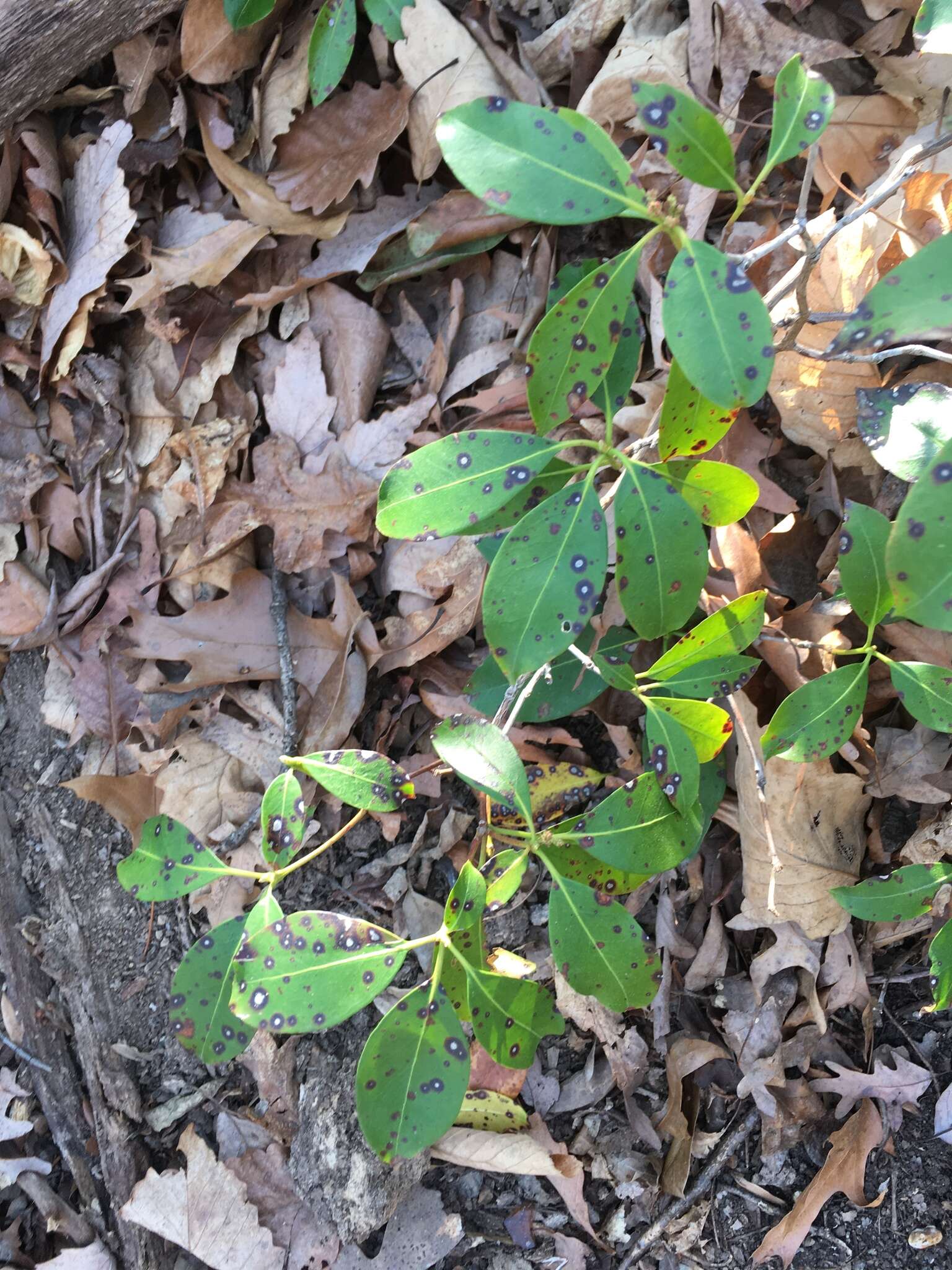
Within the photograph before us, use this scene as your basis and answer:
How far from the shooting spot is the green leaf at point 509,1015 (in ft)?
4.04

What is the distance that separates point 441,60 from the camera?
191cm

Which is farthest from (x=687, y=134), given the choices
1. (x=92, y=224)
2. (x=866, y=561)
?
(x=92, y=224)

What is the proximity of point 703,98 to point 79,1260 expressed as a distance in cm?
285

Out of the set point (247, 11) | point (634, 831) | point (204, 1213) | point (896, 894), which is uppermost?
point (247, 11)

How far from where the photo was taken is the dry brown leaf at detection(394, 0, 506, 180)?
1.90 metres

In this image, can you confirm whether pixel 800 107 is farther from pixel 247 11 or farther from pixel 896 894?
pixel 247 11

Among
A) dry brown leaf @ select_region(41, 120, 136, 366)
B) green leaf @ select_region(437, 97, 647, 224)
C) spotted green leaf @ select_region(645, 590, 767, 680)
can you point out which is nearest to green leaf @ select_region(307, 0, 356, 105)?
dry brown leaf @ select_region(41, 120, 136, 366)

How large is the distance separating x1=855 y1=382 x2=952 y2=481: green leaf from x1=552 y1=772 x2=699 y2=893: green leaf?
0.58 metres

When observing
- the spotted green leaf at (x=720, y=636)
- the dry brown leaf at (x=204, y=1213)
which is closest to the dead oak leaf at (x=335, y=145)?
the spotted green leaf at (x=720, y=636)

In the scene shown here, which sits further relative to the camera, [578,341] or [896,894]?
[896,894]

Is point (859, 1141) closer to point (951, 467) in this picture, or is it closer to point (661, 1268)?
point (661, 1268)

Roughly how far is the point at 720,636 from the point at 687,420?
34cm

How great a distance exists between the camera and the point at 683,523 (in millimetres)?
1213

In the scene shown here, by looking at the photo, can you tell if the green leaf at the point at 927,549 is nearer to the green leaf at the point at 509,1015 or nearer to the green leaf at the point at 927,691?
the green leaf at the point at 927,691
